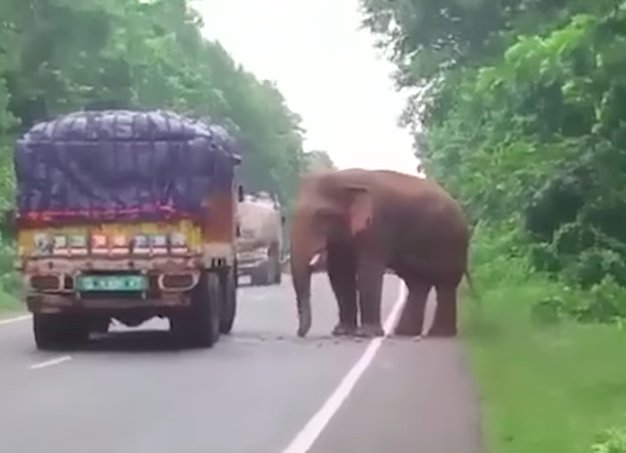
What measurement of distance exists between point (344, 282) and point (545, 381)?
9912mm

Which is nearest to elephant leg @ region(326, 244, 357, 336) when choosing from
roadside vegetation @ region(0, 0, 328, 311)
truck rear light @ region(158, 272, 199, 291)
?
truck rear light @ region(158, 272, 199, 291)

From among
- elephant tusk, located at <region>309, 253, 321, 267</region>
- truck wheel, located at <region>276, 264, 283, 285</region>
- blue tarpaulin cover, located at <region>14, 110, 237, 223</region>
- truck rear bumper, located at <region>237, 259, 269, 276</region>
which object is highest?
blue tarpaulin cover, located at <region>14, 110, 237, 223</region>

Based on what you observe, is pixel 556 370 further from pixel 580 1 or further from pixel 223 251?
pixel 580 1

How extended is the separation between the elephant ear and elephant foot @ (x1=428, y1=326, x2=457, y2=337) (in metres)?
1.84

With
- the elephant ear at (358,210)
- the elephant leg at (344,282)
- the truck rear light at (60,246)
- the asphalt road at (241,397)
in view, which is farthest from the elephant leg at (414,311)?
the truck rear light at (60,246)

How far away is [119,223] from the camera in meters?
25.8

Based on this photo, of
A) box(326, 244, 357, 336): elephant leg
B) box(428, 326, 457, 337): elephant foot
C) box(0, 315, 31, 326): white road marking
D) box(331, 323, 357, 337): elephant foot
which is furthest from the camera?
box(0, 315, 31, 326): white road marking

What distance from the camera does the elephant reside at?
29109 millimetres

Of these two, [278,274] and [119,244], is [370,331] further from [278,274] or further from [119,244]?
[278,274]

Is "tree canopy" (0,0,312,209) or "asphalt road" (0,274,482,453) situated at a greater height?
"tree canopy" (0,0,312,209)

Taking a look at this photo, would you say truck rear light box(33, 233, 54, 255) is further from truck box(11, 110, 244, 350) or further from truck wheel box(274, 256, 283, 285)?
truck wheel box(274, 256, 283, 285)

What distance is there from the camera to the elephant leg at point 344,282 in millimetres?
29422

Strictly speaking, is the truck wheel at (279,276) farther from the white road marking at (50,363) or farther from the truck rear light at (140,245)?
the white road marking at (50,363)

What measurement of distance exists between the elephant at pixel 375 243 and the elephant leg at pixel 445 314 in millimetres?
14
